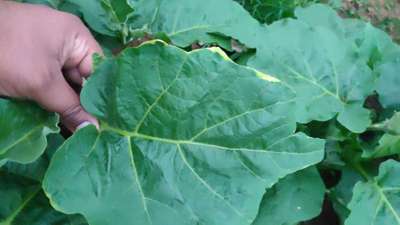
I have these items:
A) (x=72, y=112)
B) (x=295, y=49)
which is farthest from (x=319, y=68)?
(x=72, y=112)

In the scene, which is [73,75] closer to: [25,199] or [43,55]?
[43,55]

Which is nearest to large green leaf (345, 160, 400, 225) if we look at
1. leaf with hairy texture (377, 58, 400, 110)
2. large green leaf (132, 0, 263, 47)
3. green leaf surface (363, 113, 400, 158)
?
green leaf surface (363, 113, 400, 158)

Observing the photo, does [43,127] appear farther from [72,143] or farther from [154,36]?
[154,36]

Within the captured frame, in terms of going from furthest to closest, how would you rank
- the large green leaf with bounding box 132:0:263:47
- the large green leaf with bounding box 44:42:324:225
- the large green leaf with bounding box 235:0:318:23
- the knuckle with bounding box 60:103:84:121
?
the large green leaf with bounding box 235:0:318:23 < the large green leaf with bounding box 132:0:263:47 < the knuckle with bounding box 60:103:84:121 < the large green leaf with bounding box 44:42:324:225

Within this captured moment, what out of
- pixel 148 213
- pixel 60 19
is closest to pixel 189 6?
pixel 60 19

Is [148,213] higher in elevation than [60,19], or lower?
lower

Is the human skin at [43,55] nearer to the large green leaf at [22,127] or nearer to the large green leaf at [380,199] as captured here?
the large green leaf at [22,127]

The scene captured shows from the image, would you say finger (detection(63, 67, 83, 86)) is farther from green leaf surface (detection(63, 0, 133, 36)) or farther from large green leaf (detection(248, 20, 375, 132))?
large green leaf (detection(248, 20, 375, 132))
